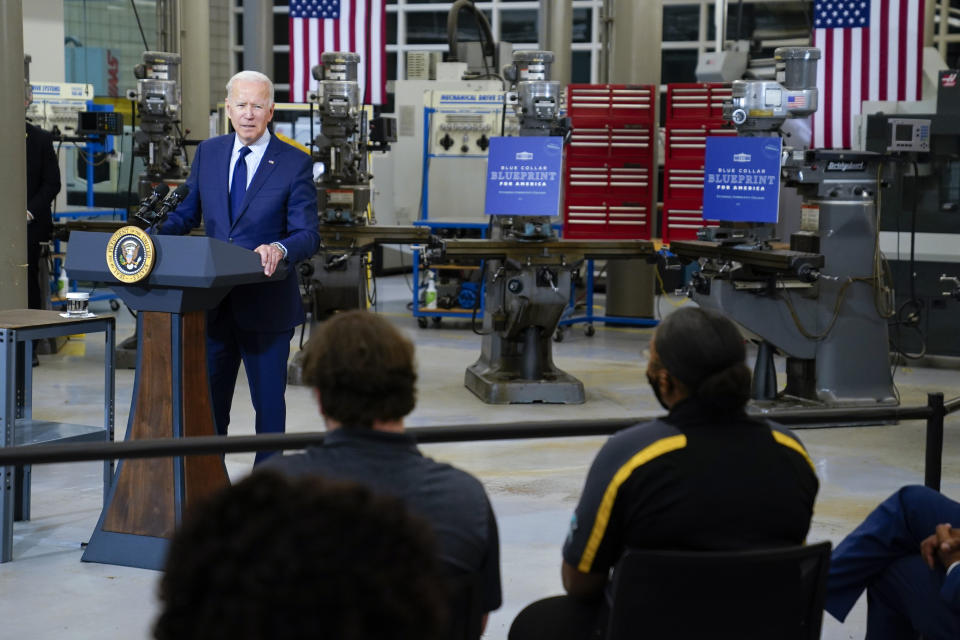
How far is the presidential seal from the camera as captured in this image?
362 cm

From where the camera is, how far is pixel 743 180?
6504 mm

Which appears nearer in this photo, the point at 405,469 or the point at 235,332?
the point at 405,469

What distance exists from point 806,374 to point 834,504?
182 centimetres

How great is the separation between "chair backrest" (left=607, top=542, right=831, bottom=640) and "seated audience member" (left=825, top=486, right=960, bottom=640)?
67 centimetres

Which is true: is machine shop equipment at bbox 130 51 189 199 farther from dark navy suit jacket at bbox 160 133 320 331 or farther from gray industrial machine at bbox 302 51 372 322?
dark navy suit jacket at bbox 160 133 320 331

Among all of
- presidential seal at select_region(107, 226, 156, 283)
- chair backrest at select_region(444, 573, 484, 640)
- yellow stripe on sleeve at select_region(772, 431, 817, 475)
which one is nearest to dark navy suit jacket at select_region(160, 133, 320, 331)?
presidential seal at select_region(107, 226, 156, 283)

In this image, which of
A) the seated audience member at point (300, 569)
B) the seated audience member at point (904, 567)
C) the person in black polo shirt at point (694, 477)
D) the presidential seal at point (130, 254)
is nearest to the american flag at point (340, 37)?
the presidential seal at point (130, 254)

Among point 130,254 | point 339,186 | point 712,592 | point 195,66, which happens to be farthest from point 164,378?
point 195,66

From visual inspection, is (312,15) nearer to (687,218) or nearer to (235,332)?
(687,218)

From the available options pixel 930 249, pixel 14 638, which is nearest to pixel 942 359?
pixel 930 249

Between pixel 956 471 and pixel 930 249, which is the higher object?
pixel 930 249

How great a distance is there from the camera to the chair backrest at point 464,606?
1.88m

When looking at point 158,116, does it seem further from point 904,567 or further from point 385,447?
point 385,447

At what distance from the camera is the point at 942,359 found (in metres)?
8.49
